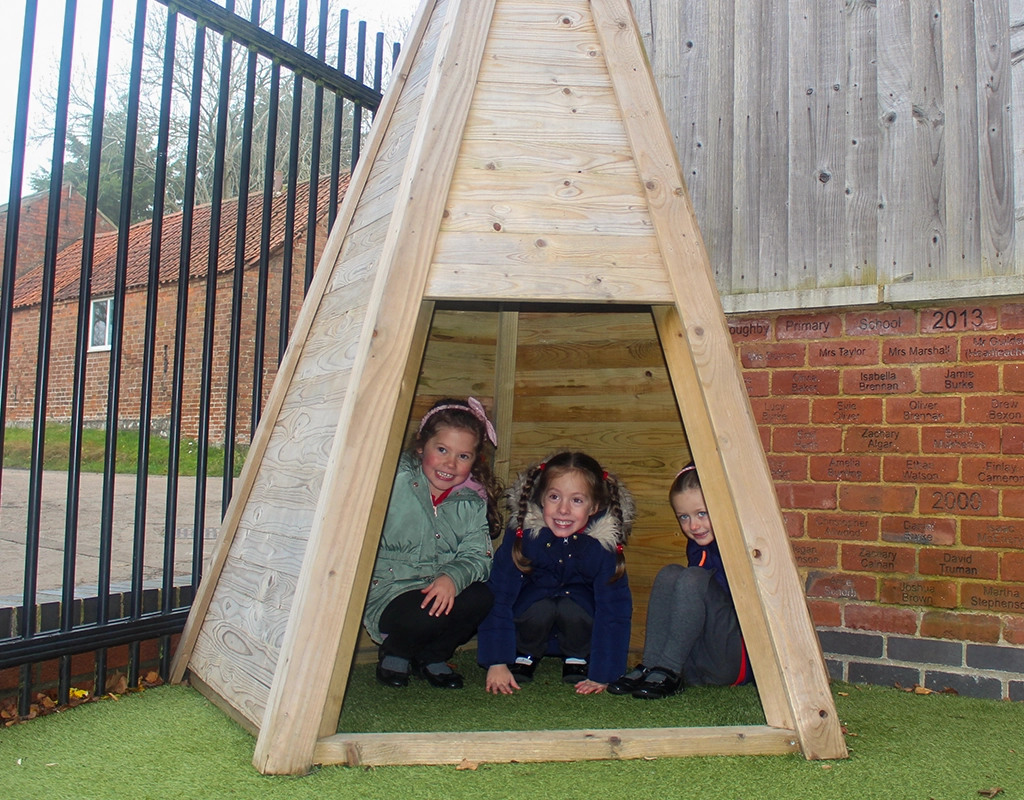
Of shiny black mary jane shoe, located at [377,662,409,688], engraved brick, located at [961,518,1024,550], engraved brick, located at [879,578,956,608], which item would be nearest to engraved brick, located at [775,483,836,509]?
engraved brick, located at [879,578,956,608]

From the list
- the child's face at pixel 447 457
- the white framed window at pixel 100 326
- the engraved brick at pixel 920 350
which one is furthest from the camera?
the white framed window at pixel 100 326

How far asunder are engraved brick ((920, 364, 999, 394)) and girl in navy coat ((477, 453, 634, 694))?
1259mm

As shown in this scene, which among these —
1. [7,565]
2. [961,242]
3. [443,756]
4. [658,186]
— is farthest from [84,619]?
[961,242]

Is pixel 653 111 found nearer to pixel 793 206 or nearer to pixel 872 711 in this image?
pixel 793 206

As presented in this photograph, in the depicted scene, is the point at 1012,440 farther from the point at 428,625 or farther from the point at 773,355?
the point at 428,625

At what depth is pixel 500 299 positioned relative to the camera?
2.59 metres

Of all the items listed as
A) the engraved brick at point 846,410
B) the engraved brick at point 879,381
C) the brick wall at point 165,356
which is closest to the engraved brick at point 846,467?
the engraved brick at point 846,410

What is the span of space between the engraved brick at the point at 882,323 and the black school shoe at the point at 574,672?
1.73 meters

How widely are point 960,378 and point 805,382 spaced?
576mm

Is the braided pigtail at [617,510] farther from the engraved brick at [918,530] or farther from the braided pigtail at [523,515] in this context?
the engraved brick at [918,530]

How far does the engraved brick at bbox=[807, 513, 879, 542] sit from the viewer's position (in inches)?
137

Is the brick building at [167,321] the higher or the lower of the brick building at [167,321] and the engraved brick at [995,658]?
the higher

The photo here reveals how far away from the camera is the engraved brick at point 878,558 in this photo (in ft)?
11.2

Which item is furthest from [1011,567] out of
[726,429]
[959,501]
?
[726,429]
